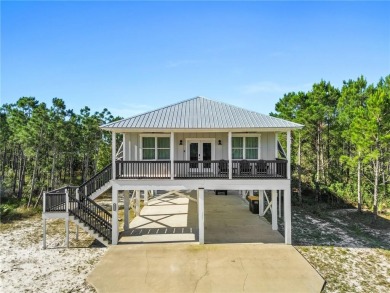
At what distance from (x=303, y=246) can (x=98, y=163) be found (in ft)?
91.2

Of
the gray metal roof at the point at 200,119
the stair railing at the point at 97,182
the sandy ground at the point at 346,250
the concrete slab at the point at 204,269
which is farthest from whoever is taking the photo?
the stair railing at the point at 97,182

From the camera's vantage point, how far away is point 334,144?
32.9 metres

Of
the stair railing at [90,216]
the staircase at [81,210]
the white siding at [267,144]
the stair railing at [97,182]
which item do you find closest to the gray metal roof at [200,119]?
the white siding at [267,144]

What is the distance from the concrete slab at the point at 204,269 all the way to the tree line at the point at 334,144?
591 inches

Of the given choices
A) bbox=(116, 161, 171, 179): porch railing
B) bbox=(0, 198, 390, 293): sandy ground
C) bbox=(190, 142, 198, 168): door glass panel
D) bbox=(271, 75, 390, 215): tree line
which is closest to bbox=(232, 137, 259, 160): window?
bbox=(190, 142, 198, 168): door glass panel

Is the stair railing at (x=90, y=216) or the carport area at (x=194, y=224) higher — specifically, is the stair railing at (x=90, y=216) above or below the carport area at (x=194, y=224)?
Answer: above

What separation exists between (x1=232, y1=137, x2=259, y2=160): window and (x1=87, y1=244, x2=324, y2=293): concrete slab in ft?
16.3

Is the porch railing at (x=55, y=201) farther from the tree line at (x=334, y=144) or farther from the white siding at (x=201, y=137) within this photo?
the tree line at (x=334, y=144)

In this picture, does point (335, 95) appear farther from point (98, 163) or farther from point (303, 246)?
point (98, 163)

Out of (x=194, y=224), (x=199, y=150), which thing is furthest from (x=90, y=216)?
(x=199, y=150)

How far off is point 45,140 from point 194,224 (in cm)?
1886

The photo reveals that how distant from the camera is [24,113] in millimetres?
29719

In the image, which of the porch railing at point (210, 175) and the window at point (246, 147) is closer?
the porch railing at point (210, 175)

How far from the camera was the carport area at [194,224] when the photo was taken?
14.7 meters
